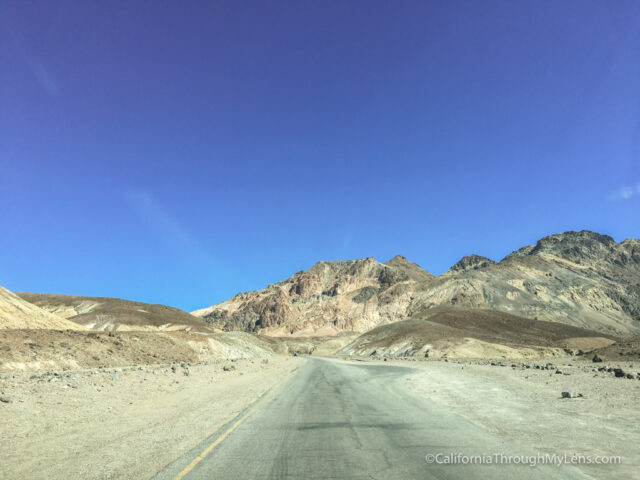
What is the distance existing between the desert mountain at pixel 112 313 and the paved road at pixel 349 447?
103195 millimetres

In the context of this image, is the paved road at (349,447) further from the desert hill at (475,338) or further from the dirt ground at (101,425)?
the desert hill at (475,338)

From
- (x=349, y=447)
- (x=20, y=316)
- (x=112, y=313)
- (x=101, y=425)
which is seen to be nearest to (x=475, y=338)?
(x=20, y=316)

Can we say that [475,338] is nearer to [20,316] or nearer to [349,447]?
[20,316]

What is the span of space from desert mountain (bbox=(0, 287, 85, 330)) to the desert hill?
63730 millimetres

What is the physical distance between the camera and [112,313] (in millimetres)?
108812

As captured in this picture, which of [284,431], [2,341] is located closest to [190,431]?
[284,431]

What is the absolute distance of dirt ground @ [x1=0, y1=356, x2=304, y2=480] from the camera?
7.07 meters

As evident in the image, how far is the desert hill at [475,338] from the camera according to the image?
7188 cm

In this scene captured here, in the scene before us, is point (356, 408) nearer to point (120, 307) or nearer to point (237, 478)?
point (237, 478)

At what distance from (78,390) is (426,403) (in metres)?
14.4

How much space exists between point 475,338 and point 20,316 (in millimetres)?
86486

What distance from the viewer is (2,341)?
86.4ft

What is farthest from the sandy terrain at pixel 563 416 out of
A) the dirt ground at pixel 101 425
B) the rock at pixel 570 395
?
the dirt ground at pixel 101 425

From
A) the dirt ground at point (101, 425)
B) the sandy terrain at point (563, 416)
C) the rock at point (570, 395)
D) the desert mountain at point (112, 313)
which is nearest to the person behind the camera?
the dirt ground at point (101, 425)
